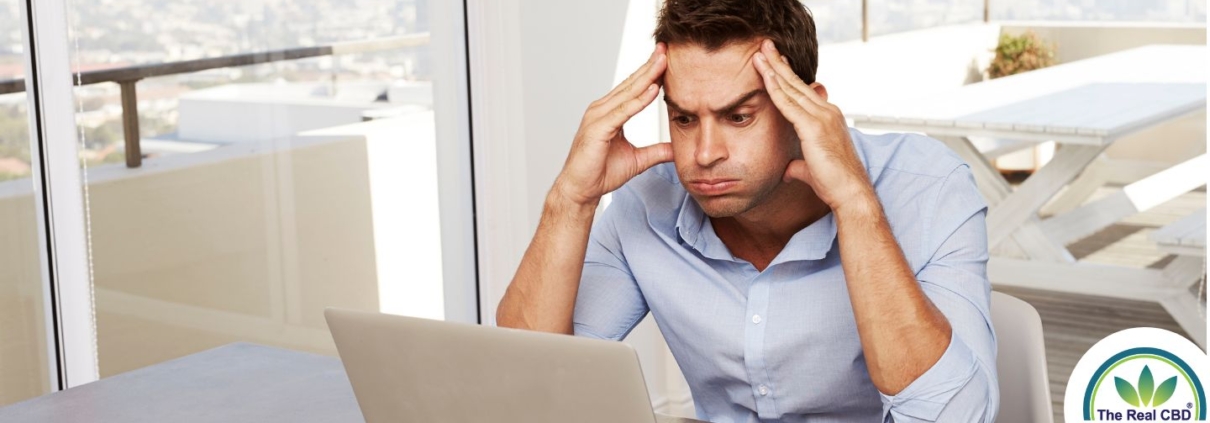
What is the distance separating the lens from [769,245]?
180cm

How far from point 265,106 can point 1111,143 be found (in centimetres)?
193

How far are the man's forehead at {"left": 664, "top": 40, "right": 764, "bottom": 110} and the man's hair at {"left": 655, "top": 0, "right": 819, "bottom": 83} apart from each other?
10 mm

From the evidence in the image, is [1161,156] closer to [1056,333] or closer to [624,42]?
[1056,333]

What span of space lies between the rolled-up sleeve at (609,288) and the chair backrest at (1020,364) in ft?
1.61

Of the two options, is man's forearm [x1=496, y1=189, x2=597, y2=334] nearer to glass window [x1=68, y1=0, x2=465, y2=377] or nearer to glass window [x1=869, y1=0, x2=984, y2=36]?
glass window [x1=68, y1=0, x2=465, y2=377]

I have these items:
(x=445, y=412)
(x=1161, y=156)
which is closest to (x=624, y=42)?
(x=1161, y=156)

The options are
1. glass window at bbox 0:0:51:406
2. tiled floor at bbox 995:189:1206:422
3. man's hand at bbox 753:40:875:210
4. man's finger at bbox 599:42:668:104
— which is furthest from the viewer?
tiled floor at bbox 995:189:1206:422

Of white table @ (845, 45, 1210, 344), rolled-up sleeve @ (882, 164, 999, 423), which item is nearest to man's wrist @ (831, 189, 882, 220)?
rolled-up sleeve @ (882, 164, 999, 423)

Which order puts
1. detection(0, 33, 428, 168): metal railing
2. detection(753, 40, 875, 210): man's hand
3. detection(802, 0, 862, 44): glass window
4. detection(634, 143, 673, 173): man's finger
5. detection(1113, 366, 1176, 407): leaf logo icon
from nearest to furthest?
detection(1113, 366, 1176, 407): leaf logo icon → detection(753, 40, 875, 210): man's hand → detection(634, 143, 673, 173): man's finger → detection(0, 33, 428, 168): metal railing → detection(802, 0, 862, 44): glass window

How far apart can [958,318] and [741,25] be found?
0.44 meters

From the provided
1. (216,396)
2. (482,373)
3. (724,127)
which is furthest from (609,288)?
(482,373)

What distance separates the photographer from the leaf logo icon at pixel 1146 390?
4.37 ft

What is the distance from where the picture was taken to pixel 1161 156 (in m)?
3.08

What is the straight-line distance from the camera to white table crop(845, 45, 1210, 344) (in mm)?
3074
